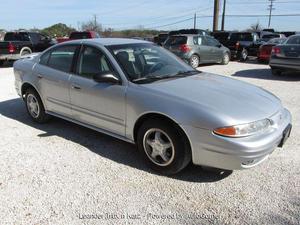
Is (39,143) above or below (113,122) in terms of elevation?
below

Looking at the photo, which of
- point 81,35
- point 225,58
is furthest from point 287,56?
point 81,35

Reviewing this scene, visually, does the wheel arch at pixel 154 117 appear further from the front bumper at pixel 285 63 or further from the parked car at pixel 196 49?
the parked car at pixel 196 49

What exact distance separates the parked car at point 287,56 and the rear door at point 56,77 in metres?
8.10

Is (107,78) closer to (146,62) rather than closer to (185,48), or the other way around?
(146,62)

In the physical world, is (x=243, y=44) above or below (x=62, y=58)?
below

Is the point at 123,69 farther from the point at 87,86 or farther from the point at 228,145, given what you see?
the point at 228,145

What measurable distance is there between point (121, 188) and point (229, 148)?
1.23 m

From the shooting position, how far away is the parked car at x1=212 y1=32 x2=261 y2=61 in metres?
18.3

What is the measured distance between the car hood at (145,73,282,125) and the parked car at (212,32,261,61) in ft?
47.1

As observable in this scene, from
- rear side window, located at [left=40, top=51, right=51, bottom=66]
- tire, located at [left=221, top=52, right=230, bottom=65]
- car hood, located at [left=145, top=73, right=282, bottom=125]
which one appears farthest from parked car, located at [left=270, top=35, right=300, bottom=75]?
rear side window, located at [left=40, top=51, right=51, bottom=66]

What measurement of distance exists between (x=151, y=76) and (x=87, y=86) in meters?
0.91

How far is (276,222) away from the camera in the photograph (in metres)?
3.13

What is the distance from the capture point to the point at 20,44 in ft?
52.4

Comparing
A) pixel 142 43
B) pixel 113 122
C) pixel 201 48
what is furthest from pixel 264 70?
pixel 113 122
